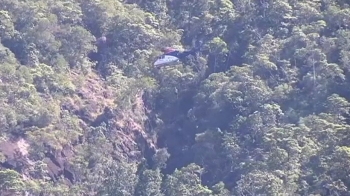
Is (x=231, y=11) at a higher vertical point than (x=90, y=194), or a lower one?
higher

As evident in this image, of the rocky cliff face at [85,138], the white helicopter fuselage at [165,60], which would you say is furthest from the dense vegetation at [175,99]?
the white helicopter fuselage at [165,60]

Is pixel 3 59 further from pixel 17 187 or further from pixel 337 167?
pixel 337 167

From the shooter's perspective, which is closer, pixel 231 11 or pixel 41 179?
pixel 41 179

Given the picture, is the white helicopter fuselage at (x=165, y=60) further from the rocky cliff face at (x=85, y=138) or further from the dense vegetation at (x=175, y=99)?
the rocky cliff face at (x=85, y=138)

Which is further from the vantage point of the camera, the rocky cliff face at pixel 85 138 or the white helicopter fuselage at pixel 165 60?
the white helicopter fuselage at pixel 165 60

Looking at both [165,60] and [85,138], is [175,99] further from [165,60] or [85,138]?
[85,138]

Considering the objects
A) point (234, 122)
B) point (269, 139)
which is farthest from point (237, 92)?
point (269, 139)

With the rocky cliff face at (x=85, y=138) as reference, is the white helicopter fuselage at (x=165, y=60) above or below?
above

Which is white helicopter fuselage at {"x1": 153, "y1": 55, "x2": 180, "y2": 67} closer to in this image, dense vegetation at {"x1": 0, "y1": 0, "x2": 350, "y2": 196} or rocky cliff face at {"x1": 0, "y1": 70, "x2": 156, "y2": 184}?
dense vegetation at {"x1": 0, "y1": 0, "x2": 350, "y2": 196}
